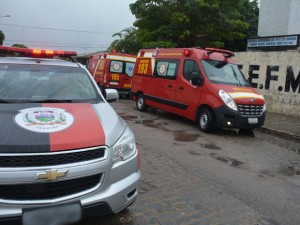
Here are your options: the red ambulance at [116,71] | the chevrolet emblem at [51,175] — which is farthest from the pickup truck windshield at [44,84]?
the red ambulance at [116,71]

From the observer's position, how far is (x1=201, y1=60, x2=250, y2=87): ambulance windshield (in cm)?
915

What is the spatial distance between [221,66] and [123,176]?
716 centimetres

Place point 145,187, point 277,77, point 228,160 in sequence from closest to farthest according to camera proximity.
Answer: point 145,187 < point 228,160 < point 277,77

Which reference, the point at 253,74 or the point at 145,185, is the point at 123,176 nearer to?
the point at 145,185

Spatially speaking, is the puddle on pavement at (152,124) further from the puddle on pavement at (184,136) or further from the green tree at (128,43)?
the green tree at (128,43)

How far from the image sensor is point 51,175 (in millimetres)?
2668

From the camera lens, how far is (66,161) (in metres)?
2.79

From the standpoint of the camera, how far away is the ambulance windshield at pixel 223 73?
9148 mm

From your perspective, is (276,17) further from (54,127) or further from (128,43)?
(54,127)

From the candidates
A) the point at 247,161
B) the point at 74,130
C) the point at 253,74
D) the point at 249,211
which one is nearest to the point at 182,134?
the point at 247,161

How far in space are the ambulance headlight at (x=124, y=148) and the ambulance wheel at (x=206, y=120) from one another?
5593 mm

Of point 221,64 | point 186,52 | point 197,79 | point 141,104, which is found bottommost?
point 141,104

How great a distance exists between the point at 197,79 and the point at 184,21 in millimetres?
8404

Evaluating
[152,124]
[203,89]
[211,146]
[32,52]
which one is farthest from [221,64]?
[32,52]
